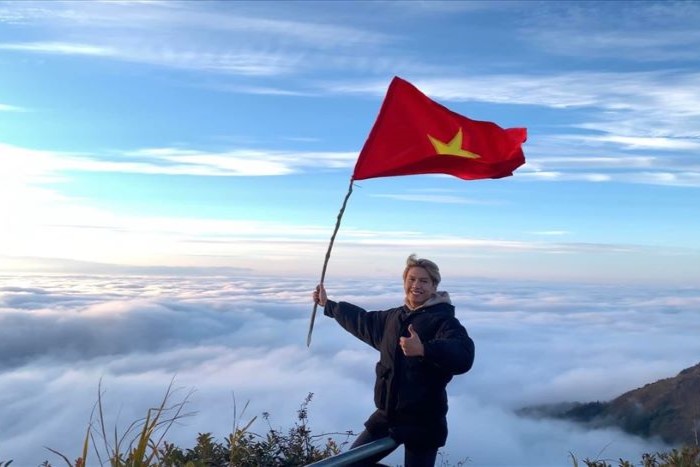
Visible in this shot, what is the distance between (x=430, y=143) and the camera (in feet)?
23.7

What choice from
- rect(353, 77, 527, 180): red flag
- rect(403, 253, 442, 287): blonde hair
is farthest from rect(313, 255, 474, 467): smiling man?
rect(353, 77, 527, 180): red flag

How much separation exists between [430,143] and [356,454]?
3376 mm

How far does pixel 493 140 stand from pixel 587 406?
55137 millimetres

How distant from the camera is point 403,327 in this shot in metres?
5.72

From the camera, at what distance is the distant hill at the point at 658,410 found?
27.1m

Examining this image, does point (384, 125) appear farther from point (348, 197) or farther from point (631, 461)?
point (631, 461)

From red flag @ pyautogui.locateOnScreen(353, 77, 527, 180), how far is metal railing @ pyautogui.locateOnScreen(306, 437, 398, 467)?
2.74m

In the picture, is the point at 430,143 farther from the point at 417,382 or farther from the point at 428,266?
the point at 417,382

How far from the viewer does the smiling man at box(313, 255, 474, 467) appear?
5.26 meters

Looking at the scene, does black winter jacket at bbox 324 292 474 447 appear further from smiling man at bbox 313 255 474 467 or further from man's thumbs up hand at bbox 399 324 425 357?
man's thumbs up hand at bbox 399 324 425 357

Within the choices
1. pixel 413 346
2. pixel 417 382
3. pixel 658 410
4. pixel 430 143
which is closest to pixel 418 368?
pixel 417 382

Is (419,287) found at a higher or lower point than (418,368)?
higher

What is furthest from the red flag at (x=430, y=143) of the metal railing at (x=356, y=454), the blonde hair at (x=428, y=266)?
the metal railing at (x=356, y=454)

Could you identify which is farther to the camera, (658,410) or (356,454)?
(658,410)
